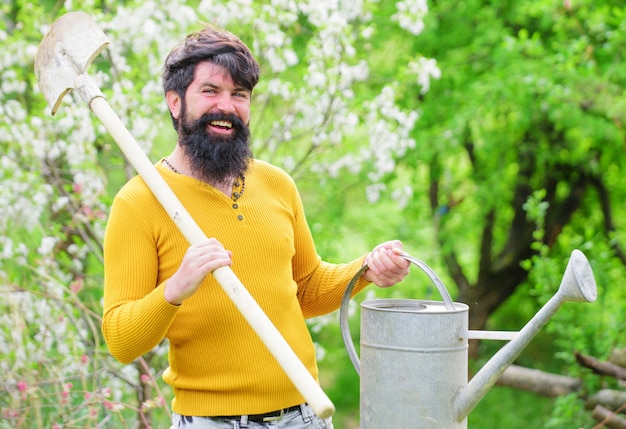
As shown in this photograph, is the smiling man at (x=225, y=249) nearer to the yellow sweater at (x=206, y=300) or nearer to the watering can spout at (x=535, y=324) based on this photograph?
the yellow sweater at (x=206, y=300)

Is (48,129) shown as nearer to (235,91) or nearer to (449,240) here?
(235,91)

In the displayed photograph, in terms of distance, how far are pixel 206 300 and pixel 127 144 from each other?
0.46 m

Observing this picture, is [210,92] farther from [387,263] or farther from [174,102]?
[387,263]

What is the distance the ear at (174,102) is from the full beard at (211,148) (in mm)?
41

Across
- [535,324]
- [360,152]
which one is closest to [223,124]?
[535,324]

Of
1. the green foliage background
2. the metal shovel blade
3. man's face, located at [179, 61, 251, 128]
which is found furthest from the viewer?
the green foliage background

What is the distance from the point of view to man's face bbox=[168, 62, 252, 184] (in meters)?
2.19

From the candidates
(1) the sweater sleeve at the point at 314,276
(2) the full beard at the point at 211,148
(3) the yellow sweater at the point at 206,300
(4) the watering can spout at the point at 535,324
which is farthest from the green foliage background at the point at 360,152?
(4) the watering can spout at the point at 535,324

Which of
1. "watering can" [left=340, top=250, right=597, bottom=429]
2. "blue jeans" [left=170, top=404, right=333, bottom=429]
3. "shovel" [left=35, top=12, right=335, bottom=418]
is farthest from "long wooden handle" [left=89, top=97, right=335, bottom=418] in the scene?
"blue jeans" [left=170, top=404, right=333, bottom=429]

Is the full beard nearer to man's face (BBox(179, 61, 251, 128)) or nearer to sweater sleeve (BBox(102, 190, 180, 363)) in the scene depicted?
man's face (BBox(179, 61, 251, 128))

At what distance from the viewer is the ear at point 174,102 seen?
2.27 m

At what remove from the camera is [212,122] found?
2221 millimetres

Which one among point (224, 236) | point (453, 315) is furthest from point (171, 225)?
point (453, 315)

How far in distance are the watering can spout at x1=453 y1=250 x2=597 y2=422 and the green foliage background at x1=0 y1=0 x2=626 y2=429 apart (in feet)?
5.20
